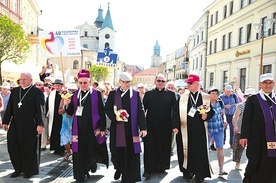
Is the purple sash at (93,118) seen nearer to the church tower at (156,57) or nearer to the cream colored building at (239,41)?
the cream colored building at (239,41)

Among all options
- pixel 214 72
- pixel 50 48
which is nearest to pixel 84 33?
pixel 214 72

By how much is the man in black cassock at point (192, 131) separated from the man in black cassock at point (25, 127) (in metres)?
2.67

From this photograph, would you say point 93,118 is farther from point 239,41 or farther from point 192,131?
point 239,41

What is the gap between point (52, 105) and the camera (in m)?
8.20

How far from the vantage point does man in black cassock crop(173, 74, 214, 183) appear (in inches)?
231

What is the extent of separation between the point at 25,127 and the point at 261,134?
13.8ft

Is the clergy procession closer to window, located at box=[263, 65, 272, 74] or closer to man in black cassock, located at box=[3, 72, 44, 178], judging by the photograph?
man in black cassock, located at box=[3, 72, 44, 178]

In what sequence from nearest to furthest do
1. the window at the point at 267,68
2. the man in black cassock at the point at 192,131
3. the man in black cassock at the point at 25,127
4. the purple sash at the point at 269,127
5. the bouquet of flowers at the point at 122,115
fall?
the purple sash at the point at 269,127 < the bouquet of flowers at the point at 122,115 < the man in black cassock at the point at 192,131 < the man in black cassock at the point at 25,127 < the window at the point at 267,68

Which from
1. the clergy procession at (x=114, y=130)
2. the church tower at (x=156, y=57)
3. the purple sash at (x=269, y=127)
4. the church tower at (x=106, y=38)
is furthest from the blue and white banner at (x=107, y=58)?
the church tower at (x=156, y=57)

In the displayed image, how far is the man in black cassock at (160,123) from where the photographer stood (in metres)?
6.53

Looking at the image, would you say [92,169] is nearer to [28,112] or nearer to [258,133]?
[28,112]

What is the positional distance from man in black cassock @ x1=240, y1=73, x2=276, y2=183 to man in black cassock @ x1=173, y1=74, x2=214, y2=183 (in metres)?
0.90

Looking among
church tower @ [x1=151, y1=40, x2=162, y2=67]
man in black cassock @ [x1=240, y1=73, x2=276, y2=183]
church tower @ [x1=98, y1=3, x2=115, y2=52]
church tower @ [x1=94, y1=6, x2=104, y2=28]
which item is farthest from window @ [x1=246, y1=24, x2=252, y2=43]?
church tower @ [x1=151, y1=40, x2=162, y2=67]

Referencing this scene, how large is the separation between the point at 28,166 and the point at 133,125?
2.15 meters
